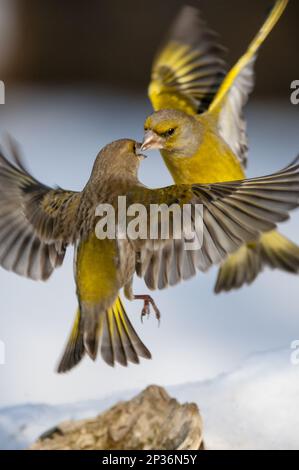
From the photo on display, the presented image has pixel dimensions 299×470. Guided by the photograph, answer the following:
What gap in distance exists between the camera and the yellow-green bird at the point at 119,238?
145cm

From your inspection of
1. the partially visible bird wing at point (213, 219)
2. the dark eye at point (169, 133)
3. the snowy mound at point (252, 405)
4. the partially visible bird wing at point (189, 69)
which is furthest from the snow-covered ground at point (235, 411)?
the partially visible bird wing at point (189, 69)

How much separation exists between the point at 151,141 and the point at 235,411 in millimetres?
629

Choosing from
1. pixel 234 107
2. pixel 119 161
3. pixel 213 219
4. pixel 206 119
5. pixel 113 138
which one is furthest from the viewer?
pixel 113 138

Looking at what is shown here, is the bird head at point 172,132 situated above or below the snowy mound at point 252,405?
above

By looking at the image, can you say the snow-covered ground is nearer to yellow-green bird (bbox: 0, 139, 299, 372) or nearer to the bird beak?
yellow-green bird (bbox: 0, 139, 299, 372)

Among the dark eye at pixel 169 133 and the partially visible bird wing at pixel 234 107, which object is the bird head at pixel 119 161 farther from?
the partially visible bird wing at pixel 234 107

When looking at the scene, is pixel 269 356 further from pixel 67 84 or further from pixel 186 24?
pixel 67 84

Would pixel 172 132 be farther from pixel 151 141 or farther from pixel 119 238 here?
pixel 119 238

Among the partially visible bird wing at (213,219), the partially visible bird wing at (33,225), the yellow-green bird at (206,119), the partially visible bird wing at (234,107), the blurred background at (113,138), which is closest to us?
the partially visible bird wing at (213,219)

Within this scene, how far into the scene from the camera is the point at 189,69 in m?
2.24

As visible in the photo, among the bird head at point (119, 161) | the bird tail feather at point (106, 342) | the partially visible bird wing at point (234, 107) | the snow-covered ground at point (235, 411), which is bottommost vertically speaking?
the snow-covered ground at point (235, 411)

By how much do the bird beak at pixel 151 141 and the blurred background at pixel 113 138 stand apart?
0.61 meters

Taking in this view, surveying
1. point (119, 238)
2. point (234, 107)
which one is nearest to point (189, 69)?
point (234, 107)

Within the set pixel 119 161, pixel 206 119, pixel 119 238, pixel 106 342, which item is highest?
pixel 206 119
